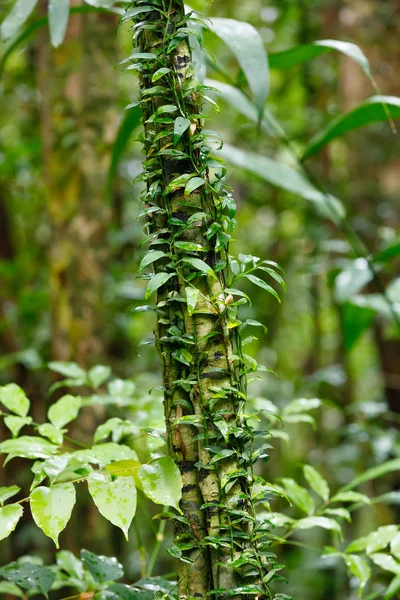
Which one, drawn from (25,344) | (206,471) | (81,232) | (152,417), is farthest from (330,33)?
(206,471)

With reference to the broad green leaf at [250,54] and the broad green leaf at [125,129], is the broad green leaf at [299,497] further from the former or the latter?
the broad green leaf at [125,129]

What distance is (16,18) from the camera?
2.84 ft

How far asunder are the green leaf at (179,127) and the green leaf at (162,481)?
33 centimetres

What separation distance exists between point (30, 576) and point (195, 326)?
1.30 ft

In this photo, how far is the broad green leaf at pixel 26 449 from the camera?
0.66 meters

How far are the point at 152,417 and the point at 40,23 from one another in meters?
0.68

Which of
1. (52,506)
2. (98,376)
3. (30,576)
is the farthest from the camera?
(98,376)

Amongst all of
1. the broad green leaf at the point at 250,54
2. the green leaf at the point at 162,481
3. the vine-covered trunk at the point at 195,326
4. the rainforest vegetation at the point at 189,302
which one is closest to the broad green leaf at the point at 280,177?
the rainforest vegetation at the point at 189,302

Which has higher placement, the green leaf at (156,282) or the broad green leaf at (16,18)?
the broad green leaf at (16,18)

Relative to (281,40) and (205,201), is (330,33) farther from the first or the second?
(205,201)

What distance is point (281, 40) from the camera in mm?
3279

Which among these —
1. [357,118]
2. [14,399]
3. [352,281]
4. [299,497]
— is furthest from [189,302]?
[352,281]

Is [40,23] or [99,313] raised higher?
[40,23]

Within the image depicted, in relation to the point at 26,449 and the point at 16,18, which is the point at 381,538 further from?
the point at 16,18
